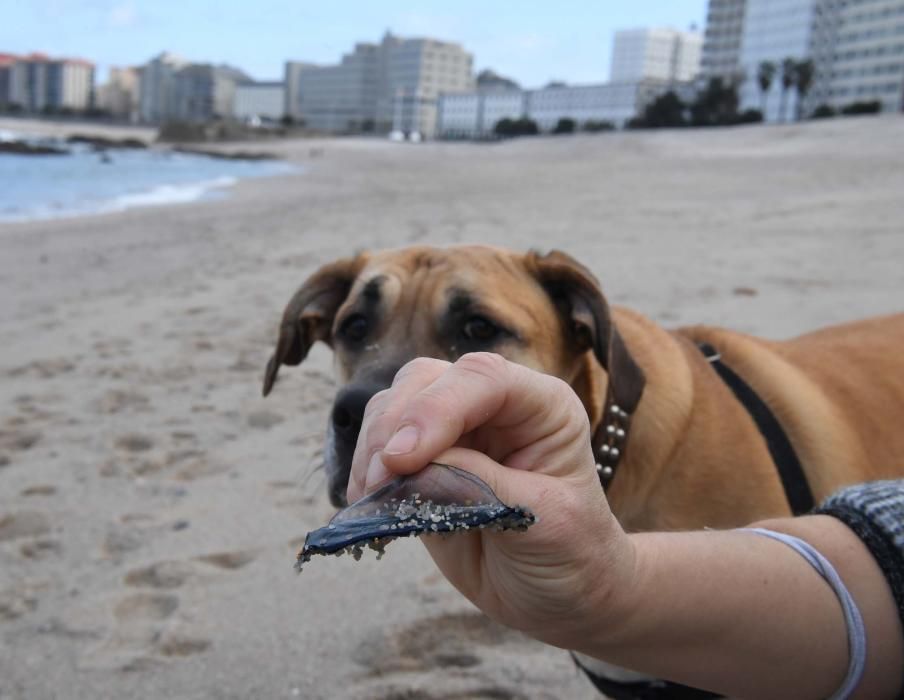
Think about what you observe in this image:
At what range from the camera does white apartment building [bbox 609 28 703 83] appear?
154m

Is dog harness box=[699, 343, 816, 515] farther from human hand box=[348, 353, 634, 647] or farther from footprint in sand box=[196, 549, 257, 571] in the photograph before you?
footprint in sand box=[196, 549, 257, 571]

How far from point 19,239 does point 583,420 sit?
12.1 meters

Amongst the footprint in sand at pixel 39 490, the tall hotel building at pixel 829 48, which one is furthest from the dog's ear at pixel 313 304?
the tall hotel building at pixel 829 48

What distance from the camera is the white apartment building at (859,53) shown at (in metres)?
88.0

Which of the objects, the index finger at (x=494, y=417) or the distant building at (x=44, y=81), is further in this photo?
the distant building at (x=44, y=81)

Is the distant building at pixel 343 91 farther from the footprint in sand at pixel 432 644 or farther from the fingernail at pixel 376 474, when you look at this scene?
the fingernail at pixel 376 474

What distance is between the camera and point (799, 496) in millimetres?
2398

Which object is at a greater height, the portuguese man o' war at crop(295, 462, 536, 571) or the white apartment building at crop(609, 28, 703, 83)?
the white apartment building at crop(609, 28, 703, 83)

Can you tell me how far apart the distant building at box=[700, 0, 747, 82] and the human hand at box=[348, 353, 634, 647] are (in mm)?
124634

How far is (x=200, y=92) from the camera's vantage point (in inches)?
6447

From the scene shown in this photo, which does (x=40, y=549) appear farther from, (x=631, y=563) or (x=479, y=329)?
(x=631, y=563)

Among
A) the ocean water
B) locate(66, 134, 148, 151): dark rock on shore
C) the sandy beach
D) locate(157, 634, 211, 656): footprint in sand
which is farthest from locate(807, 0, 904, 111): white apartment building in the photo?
locate(157, 634, 211, 656): footprint in sand

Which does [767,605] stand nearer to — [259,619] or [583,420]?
[583,420]

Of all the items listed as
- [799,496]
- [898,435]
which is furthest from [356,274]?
[898,435]
